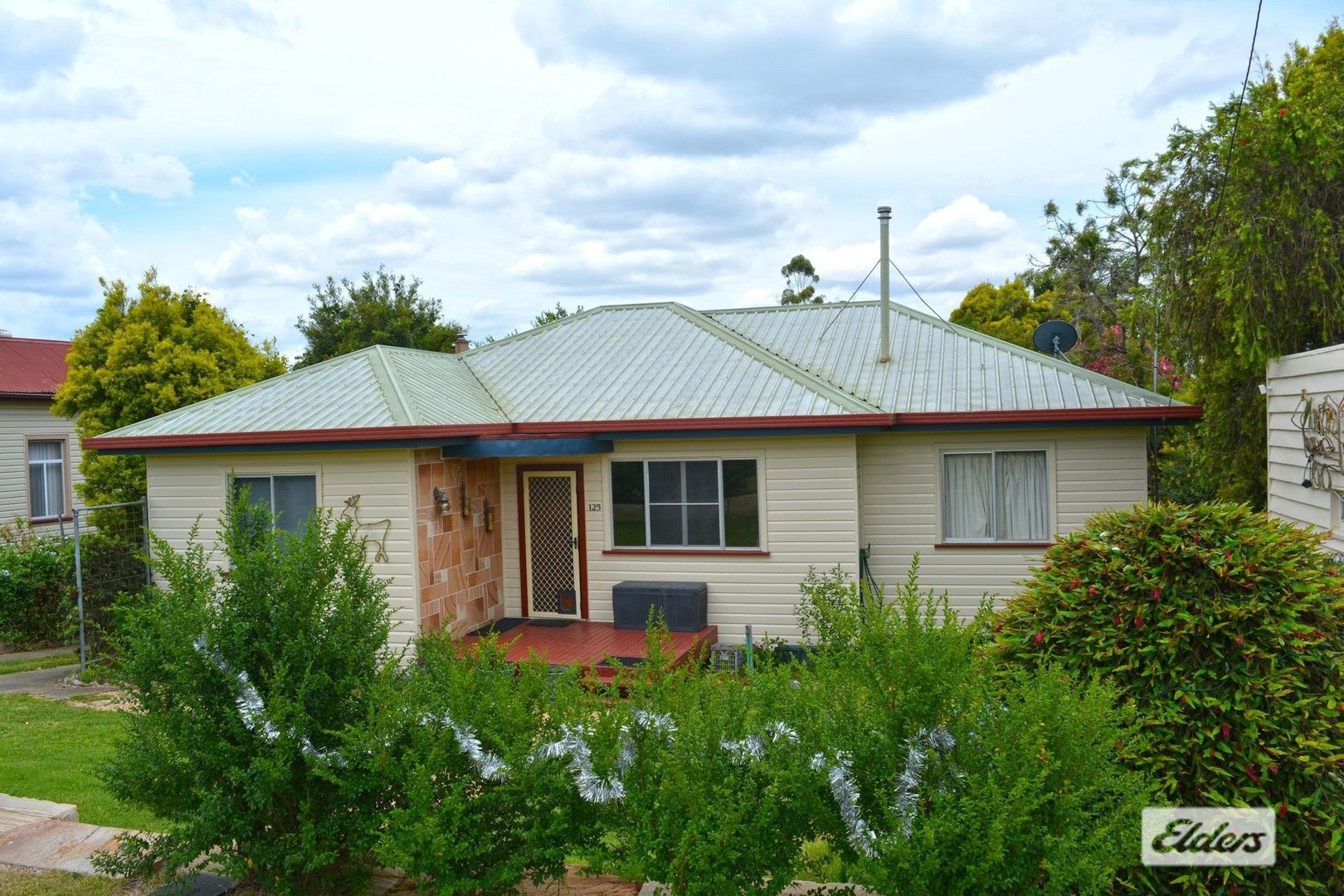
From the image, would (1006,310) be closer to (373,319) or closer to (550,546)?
(373,319)

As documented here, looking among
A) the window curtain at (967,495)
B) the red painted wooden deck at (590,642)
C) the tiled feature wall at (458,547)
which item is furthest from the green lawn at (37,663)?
the window curtain at (967,495)

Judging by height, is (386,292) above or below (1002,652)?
above

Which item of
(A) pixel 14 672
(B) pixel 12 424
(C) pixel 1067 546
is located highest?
(B) pixel 12 424

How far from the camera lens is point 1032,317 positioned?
107 feet

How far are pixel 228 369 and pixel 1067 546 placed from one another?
13.8 meters

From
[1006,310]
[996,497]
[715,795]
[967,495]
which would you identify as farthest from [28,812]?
[1006,310]

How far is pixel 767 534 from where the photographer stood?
37.3ft

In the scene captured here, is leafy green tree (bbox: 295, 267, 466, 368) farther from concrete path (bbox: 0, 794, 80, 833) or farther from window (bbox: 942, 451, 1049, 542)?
concrete path (bbox: 0, 794, 80, 833)

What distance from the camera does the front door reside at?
12289mm

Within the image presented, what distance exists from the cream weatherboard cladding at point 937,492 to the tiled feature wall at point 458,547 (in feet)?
15.5

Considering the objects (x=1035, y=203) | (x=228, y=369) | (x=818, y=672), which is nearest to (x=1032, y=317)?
(x=1035, y=203)

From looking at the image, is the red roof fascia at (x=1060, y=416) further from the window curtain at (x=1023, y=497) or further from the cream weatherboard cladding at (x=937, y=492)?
the window curtain at (x=1023, y=497)

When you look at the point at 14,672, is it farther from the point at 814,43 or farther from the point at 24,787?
the point at 814,43

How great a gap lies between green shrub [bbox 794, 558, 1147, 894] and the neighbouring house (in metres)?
4.25
